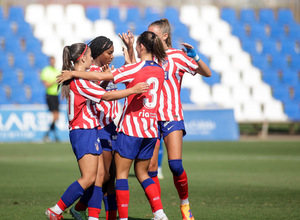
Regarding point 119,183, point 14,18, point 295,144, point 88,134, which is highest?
point 14,18

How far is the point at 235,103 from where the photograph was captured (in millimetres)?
22562

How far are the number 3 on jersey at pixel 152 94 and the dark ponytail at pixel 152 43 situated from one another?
27 centimetres

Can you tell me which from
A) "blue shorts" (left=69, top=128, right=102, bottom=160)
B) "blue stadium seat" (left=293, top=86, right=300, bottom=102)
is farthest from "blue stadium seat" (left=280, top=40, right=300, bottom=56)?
"blue shorts" (left=69, top=128, right=102, bottom=160)

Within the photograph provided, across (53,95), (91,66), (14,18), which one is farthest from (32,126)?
(91,66)

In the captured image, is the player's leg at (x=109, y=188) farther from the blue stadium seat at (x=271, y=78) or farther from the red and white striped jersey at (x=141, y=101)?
the blue stadium seat at (x=271, y=78)

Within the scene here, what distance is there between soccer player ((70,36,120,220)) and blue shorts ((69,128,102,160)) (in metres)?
0.33

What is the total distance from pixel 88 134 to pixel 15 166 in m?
6.38

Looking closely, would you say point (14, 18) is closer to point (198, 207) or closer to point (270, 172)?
point (270, 172)

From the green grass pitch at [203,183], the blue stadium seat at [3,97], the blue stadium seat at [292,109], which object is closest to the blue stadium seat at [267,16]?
the blue stadium seat at [292,109]

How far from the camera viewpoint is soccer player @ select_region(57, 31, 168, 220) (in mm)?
5125

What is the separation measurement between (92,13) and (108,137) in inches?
786

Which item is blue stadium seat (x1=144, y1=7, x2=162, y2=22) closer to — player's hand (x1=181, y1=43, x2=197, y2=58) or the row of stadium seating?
the row of stadium seating

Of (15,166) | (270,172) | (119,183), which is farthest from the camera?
(15,166)

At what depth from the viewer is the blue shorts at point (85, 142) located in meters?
5.19
